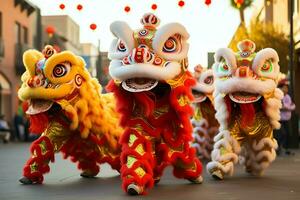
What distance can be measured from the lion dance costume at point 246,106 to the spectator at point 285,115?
577cm

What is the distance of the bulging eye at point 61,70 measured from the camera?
32.1ft

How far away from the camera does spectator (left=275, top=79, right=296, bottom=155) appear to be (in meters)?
16.2

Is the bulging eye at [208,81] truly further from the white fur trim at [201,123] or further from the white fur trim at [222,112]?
the white fur trim at [222,112]

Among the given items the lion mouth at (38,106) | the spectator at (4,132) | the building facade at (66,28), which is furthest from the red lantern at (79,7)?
the building facade at (66,28)

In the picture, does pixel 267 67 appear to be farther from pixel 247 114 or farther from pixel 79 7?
pixel 79 7

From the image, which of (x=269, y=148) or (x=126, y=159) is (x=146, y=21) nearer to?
(x=126, y=159)

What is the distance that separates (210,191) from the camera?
8562 millimetres

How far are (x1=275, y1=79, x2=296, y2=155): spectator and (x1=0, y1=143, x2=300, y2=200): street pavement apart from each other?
4.56 metres

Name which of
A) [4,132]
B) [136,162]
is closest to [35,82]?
[136,162]

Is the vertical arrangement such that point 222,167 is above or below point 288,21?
below

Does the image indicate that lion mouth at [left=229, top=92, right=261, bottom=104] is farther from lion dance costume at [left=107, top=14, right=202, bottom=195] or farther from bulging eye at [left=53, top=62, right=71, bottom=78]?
bulging eye at [left=53, top=62, right=71, bottom=78]

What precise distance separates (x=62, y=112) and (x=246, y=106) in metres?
2.63

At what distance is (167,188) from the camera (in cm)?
902

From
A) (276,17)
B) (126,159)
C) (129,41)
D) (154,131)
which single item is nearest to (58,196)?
(126,159)
